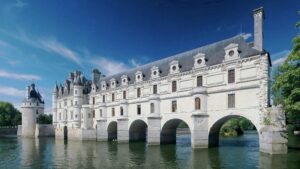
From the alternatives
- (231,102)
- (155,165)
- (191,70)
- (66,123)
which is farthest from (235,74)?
(66,123)

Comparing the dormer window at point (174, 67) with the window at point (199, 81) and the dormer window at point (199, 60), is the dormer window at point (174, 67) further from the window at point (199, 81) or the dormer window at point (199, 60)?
the window at point (199, 81)

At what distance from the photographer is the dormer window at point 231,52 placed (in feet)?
89.9

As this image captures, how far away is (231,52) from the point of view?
92.0 ft

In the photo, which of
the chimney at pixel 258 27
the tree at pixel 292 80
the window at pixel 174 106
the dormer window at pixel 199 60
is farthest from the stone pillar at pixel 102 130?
the tree at pixel 292 80

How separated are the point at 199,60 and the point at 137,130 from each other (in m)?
18.4

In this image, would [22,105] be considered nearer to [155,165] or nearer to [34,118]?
[34,118]

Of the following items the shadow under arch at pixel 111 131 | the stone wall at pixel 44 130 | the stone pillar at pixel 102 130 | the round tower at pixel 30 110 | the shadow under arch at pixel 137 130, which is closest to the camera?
the shadow under arch at pixel 137 130

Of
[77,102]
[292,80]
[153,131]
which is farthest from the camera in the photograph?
[77,102]

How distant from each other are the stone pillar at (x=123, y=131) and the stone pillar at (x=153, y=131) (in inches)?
279

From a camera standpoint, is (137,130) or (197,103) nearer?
(197,103)

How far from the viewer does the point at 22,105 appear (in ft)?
227

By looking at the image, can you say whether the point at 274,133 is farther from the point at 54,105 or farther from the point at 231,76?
the point at 54,105

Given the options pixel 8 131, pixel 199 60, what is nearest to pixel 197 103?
pixel 199 60

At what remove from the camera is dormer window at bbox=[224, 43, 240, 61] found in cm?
2740
